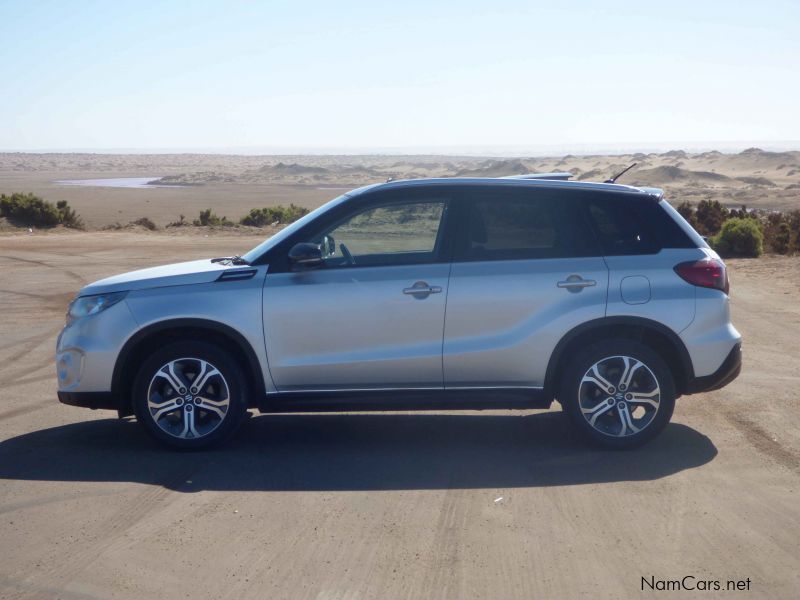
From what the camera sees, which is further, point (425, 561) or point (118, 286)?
point (118, 286)

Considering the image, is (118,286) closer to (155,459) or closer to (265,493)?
(155,459)

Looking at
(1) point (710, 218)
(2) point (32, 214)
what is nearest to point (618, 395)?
(1) point (710, 218)

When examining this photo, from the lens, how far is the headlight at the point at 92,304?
7.23 m

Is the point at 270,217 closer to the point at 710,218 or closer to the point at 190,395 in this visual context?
the point at 710,218

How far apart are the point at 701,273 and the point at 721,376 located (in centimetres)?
74

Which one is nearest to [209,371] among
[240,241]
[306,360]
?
[306,360]

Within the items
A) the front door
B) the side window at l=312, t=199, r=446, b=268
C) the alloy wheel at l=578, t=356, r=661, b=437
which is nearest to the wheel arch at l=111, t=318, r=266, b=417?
the front door

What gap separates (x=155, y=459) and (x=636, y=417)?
3404 millimetres

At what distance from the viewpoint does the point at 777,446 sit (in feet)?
24.0

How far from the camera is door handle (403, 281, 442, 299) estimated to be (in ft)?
23.2

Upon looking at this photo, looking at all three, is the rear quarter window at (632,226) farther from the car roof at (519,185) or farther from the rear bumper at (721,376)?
the rear bumper at (721,376)

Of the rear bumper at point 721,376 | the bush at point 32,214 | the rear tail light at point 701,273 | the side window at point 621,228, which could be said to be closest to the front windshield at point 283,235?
the side window at point 621,228

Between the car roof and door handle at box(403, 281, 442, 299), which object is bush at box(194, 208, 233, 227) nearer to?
the car roof

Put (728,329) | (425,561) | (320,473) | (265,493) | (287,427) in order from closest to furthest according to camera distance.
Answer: (425,561) < (265,493) < (320,473) < (728,329) < (287,427)
